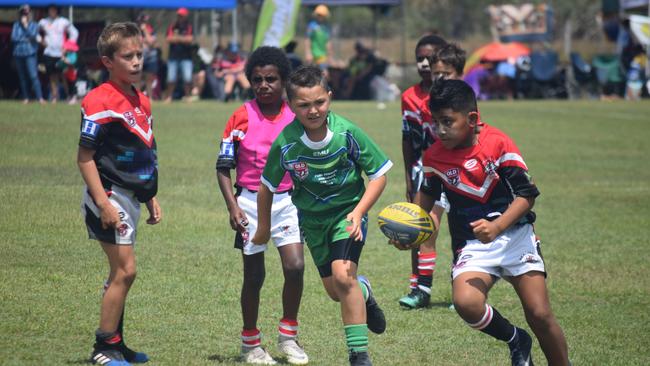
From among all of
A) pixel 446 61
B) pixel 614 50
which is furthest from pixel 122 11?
pixel 446 61

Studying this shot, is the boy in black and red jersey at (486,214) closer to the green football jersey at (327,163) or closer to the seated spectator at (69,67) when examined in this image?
the green football jersey at (327,163)

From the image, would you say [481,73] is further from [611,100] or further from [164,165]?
[164,165]

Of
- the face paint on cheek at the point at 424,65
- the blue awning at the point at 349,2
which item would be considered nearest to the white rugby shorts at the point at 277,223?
the face paint on cheek at the point at 424,65

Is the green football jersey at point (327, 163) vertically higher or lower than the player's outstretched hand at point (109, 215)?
higher

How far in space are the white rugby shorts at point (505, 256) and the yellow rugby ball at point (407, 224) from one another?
0.25 meters

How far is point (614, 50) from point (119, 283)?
39.3 m

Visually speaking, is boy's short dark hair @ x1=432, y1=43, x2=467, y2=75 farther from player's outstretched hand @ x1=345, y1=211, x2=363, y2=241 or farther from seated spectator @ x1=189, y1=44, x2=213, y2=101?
seated spectator @ x1=189, y1=44, x2=213, y2=101

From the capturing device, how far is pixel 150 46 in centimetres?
2445

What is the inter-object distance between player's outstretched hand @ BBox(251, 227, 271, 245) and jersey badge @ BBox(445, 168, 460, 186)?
1.06 meters

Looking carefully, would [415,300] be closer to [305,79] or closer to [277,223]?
[277,223]

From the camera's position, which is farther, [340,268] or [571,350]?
[571,350]

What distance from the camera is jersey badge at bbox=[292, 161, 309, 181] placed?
217 inches

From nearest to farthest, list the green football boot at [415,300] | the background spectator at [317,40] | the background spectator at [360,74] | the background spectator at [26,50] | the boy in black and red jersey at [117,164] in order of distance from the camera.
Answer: the boy in black and red jersey at [117,164] → the green football boot at [415,300] → the background spectator at [26,50] → the background spectator at [317,40] → the background spectator at [360,74]

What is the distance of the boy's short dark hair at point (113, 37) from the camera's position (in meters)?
5.52
